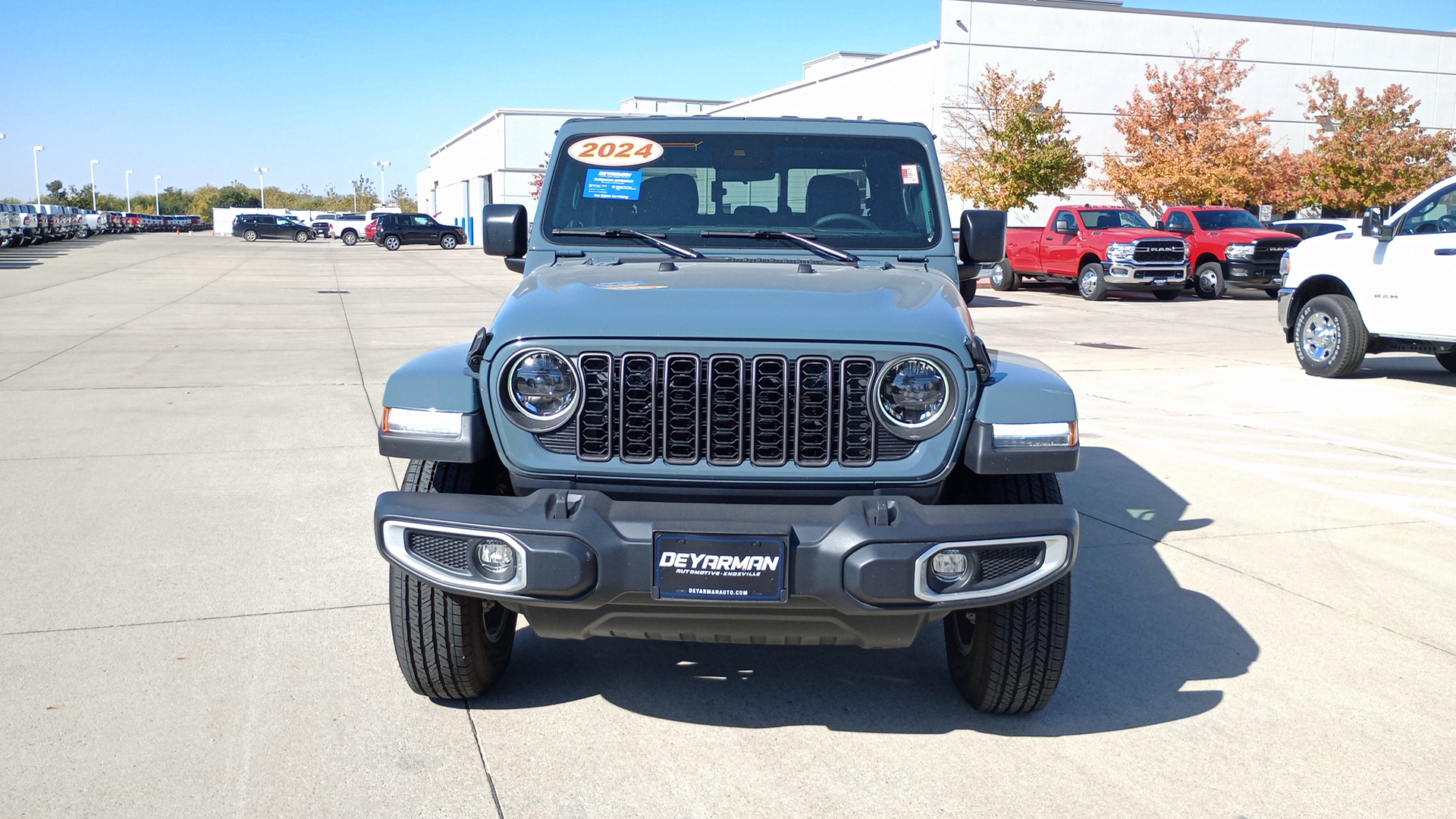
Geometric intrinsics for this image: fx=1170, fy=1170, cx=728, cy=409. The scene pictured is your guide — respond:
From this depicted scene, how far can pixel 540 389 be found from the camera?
3.31m

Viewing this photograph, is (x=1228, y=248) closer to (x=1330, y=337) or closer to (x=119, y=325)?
(x=1330, y=337)

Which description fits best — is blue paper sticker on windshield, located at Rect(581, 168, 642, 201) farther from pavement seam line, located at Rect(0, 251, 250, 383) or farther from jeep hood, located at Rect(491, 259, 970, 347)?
pavement seam line, located at Rect(0, 251, 250, 383)

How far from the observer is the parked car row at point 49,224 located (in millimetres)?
39938

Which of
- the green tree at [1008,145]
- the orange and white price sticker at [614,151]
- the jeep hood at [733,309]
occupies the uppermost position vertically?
the green tree at [1008,145]

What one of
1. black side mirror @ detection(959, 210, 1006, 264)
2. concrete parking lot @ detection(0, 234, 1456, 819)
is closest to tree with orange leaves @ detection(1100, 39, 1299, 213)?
concrete parking lot @ detection(0, 234, 1456, 819)

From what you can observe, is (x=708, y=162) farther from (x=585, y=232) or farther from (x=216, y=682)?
(x=216, y=682)

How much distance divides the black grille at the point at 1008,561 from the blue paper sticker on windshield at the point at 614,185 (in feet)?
7.22

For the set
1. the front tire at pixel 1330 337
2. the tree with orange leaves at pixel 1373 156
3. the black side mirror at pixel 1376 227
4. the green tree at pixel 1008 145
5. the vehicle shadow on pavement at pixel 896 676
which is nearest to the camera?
the vehicle shadow on pavement at pixel 896 676

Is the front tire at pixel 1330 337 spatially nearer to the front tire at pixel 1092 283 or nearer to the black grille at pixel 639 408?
the black grille at pixel 639 408

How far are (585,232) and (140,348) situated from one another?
1070 centimetres

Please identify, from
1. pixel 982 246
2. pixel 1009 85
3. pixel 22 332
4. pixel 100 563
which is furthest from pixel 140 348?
pixel 1009 85

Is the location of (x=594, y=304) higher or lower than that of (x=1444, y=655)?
higher

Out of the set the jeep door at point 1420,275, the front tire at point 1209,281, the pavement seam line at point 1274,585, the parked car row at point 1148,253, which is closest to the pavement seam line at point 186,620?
the pavement seam line at point 1274,585

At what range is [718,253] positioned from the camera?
4328 millimetres
